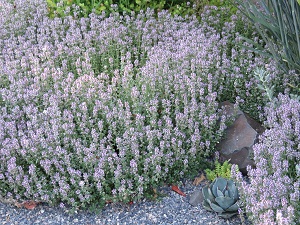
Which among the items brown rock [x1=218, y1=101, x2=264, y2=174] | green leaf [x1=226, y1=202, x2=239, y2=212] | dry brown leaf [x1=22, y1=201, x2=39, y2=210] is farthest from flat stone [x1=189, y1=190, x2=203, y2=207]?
dry brown leaf [x1=22, y1=201, x2=39, y2=210]

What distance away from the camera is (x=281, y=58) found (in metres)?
4.58

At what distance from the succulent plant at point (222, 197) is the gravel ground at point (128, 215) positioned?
7cm

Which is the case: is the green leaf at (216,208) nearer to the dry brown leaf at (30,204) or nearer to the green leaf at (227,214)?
the green leaf at (227,214)

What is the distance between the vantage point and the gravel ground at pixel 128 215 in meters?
3.55

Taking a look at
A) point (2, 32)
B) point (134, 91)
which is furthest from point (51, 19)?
point (134, 91)

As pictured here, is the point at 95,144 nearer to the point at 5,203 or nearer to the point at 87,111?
the point at 87,111

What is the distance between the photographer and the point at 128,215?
360cm

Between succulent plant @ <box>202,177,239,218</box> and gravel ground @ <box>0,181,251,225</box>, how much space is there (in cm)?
7

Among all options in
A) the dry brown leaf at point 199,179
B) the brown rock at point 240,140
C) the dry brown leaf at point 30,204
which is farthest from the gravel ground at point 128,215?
the brown rock at point 240,140

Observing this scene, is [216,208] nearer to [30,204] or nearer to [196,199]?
[196,199]

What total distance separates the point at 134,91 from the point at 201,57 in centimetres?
86

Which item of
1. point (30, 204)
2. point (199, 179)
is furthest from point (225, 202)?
point (30, 204)

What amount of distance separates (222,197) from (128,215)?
2.29 feet

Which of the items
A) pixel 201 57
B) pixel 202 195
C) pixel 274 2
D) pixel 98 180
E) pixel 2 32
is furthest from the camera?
pixel 2 32
